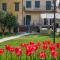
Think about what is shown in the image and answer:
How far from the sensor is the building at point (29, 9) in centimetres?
5572

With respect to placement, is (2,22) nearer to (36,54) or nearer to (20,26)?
(20,26)

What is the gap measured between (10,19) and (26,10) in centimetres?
689

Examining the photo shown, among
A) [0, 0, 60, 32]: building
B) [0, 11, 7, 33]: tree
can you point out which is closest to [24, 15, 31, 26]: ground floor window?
[0, 0, 60, 32]: building

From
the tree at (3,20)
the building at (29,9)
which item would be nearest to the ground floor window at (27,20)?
the building at (29,9)

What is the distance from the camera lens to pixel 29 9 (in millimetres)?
56312

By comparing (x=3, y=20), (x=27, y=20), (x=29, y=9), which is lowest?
(x=27, y=20)

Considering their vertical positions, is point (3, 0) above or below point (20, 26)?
above

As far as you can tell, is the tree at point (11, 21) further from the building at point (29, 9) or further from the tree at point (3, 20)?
the building at point (29, 9)

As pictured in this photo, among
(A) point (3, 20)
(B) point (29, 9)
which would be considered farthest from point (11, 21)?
(B) point (29, 9)

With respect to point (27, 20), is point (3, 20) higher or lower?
higher

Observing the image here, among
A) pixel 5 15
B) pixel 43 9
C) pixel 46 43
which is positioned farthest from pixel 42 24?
pixel 46 43

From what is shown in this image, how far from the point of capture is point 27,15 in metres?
56.6

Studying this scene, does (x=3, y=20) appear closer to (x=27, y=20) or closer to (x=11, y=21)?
(x=11, y=21)

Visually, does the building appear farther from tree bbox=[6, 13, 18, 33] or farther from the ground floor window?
tree bbox=[6, 13, 18, 33]
